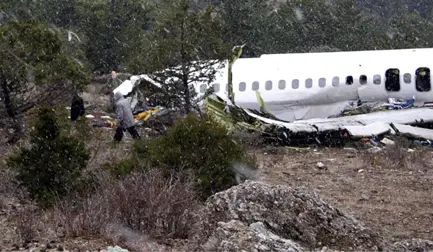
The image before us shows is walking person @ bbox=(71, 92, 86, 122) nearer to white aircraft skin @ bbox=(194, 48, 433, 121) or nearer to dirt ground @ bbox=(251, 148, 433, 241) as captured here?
white aircraft skin @ bbox=(194, 48, 433, 121)

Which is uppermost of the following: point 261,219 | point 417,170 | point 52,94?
point 52,94

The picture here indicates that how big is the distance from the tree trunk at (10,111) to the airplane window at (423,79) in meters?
9.91

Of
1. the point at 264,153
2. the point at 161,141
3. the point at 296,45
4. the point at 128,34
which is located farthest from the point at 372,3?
the point at 161,141

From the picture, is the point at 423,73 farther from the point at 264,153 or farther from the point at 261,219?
the point at 261,219

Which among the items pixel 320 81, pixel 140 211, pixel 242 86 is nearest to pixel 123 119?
pixel 242 86

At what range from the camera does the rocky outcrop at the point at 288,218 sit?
559 centimetres

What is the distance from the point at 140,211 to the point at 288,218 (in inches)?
56.7

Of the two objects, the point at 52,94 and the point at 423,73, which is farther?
the point at 423,73

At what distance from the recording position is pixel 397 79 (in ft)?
58.8

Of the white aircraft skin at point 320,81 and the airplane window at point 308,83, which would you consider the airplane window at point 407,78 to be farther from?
the airplane window at point 308,83

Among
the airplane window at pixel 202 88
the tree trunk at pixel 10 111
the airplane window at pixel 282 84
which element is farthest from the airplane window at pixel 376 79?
the tree trunk at pixel 10 111

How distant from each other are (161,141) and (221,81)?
963 centimetres

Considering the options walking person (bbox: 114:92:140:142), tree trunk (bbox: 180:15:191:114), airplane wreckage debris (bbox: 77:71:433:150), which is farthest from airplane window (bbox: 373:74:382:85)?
walking person (bbox: 114:92:140:142)

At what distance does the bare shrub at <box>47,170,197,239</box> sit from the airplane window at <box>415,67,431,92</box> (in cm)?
1221
